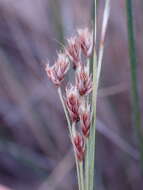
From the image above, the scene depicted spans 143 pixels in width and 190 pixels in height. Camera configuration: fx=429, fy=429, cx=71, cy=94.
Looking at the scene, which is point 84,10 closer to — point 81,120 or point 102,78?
point 102,78

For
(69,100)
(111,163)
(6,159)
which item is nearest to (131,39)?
(69,100)

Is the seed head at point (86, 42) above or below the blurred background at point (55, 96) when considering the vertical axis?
above

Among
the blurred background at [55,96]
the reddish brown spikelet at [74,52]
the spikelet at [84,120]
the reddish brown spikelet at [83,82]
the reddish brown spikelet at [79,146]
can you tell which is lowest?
the blurred background at [55,96]

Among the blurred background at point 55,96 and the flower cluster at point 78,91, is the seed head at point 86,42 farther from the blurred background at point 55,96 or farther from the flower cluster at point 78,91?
the blurred background at point 55,96

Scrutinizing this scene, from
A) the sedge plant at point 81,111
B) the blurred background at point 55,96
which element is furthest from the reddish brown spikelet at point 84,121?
the blurred background at point 55,96

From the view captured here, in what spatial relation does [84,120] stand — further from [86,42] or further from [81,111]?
[86,42]

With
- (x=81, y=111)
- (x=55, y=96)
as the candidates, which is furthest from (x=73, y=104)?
(x=55, y=96)

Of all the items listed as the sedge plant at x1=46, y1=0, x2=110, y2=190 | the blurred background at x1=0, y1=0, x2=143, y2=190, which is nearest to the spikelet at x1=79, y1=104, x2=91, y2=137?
the sedge plant at x1=46, y1=0, x2=110, y2=190
